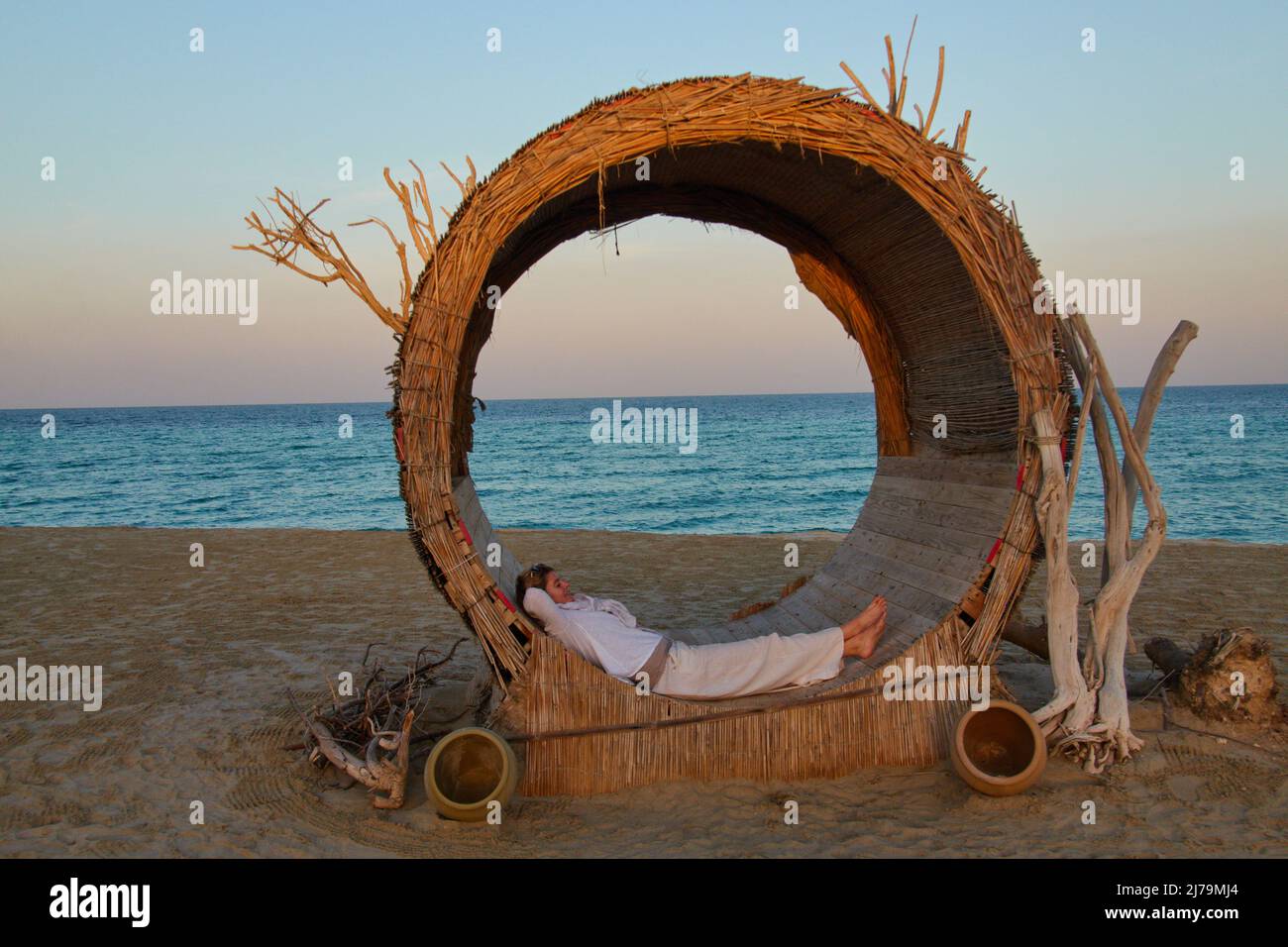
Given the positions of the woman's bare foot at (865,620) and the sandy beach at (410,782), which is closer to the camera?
the sandy beach at (410,782)

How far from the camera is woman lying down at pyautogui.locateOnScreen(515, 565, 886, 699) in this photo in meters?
4.06

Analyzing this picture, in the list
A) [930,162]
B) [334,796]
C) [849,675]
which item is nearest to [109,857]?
[334,796]

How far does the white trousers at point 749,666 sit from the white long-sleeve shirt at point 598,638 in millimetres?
126

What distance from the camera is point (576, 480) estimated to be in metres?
26.7

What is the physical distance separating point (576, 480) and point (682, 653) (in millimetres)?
22677

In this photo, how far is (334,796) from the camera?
3752mm

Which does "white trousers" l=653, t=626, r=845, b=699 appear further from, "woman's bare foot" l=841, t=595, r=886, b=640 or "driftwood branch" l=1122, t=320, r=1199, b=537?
"driftwood branch" l=1122, t=320, r=1199, b=537

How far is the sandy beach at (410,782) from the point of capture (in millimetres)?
3291

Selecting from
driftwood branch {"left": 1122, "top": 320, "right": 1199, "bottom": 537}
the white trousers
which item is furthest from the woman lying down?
driftwood branch {"left": 1122, "top": 320, "right": 1199, "bottom": 537}

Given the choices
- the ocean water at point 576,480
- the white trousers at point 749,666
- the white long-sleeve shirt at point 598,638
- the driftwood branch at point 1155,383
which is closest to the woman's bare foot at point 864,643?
→ the white trousers at point 749,666

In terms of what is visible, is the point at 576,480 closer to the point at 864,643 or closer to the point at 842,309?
the point at 842,309

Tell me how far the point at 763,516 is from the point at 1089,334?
52.1 feet

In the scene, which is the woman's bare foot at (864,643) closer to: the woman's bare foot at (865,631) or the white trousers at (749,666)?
the woman's bare foot at (865,631)
